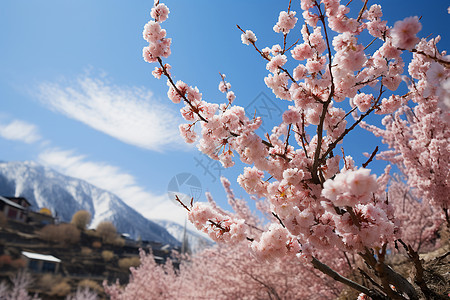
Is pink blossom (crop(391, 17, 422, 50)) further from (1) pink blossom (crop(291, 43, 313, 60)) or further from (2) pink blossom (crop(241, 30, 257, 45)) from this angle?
(2) pink blossom (crop(241, 30, 257, 45))

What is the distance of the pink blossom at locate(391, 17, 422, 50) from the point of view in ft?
5.75

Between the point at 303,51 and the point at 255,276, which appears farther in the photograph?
the point at 255,276

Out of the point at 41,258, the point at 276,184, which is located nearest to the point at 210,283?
the point at 276,184

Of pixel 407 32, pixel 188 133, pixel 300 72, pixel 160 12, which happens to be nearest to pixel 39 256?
pixel 188 133

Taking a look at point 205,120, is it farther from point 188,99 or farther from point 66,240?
point 66,240

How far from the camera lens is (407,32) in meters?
1.78

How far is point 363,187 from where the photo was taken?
4.94 ft

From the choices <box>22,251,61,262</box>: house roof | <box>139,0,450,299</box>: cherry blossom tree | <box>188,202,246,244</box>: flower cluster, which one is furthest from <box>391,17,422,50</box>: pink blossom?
<box>22,251,61,262</box>: house roof

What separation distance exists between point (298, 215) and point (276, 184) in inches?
14.9

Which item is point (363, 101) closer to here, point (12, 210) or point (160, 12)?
point (160, 12)

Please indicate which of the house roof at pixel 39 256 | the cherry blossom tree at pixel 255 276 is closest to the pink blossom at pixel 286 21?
the cherry blossom tree at pixel 255 276

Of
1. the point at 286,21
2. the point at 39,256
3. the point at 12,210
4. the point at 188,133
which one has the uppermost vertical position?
the point at 12,210

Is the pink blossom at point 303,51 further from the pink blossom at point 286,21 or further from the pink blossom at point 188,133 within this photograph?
the pink blossom at point 188,133

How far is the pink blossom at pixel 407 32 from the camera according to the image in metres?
1.75
